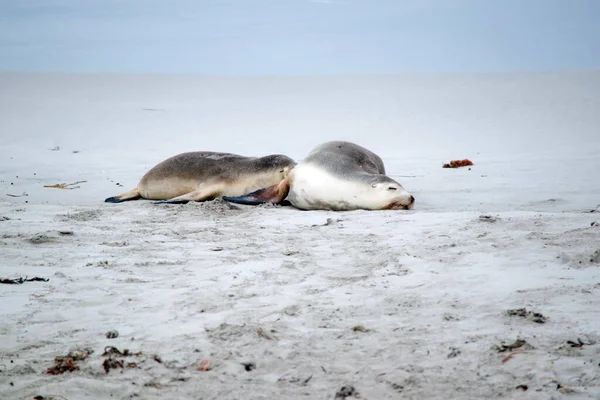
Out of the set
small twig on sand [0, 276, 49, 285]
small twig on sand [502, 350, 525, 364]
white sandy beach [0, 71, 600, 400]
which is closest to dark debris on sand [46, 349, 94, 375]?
white sandy beach [0, 71, 600, 400]

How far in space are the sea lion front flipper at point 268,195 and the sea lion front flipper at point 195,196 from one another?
1.11ft

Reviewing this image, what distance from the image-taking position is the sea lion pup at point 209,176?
6.70 metres

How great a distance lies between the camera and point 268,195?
247 inches

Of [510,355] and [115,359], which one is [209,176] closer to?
[115,359]

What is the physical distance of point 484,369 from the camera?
2338 millimetres

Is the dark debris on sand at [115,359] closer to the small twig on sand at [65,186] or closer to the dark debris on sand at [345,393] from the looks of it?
the dark debris on sand at [345,393]

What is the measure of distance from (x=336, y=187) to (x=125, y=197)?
2.23m

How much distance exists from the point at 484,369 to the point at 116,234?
3.12 metres

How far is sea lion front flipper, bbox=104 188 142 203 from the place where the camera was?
6696 mm

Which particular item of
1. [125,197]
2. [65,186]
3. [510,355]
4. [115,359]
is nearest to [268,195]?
[125,197]

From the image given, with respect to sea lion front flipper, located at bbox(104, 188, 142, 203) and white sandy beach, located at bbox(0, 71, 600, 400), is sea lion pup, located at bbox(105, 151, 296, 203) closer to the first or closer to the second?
sea lion front flipper, located at bbox(104, 188, 142, 203)

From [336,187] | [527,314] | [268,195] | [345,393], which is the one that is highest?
[336,187]

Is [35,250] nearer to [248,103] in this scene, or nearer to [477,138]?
[477,138]

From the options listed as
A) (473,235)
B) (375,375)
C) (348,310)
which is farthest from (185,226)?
(375,375)
